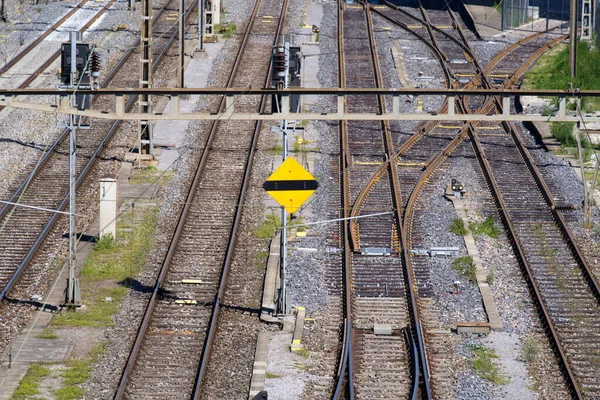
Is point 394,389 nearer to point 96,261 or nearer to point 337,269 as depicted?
point 337,269

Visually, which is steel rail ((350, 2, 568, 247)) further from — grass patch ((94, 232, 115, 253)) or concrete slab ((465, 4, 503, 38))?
grass patch ((94, 232, 115, 253))

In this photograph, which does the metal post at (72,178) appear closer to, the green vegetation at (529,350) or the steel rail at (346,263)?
the steel rail at (346,263)

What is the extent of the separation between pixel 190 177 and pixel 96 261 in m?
5.38

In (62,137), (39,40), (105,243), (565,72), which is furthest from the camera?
(39,40)

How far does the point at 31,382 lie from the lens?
17312 millimetres

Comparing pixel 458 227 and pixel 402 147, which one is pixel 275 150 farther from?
pixel 458 227

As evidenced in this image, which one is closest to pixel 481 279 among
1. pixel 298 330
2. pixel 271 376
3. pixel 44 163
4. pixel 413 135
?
pixel 298 330

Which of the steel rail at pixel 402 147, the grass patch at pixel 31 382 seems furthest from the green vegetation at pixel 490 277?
the grass patch at pixel 31 382

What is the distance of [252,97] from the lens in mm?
34844

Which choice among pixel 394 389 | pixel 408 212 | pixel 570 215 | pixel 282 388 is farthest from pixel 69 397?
pixel 570 215

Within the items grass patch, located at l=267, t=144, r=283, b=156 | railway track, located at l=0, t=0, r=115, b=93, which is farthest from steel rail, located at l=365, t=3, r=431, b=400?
railway track, located at l=0, t=0, r=115, b=93

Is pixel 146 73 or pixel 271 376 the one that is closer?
→ pixel 271 376

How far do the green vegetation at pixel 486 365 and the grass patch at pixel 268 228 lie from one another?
669 cm

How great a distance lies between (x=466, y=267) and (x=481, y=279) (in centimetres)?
59
